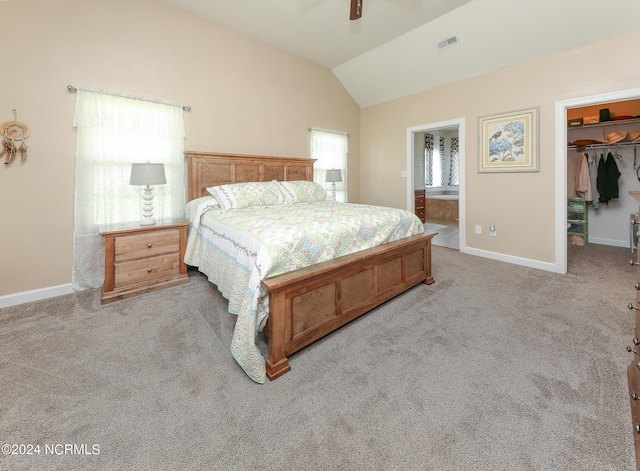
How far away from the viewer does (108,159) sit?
290cm

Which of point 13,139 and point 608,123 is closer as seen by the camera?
point 13,139

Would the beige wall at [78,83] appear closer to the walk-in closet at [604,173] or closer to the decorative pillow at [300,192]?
the decorative pillow at [300,192]

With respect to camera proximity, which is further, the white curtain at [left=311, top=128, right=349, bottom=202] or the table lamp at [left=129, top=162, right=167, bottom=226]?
the white curtain at [left=311, top=128, right=349, bottom=202]

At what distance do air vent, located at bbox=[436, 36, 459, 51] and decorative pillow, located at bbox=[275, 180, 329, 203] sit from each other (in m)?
2.38

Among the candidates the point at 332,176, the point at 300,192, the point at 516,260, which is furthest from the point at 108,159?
the point at 516,260

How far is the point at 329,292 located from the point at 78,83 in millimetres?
3063

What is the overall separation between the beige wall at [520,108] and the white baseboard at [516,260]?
0.17 ft

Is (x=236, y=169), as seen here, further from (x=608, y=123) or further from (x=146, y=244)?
(x=608, y=123)

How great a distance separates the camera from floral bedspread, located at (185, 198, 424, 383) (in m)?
1.62

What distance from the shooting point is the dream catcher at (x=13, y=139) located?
2.43m

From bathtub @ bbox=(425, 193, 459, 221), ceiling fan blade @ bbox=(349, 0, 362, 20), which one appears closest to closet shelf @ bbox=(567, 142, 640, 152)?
bathtub @ bbox=(425, 193, 459, 221)

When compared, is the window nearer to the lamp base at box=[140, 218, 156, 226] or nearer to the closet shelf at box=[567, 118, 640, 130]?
the closet shelf at box=[567, 118, 640, 130]

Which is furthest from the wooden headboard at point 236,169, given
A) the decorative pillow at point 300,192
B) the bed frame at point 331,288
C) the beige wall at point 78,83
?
the decorative pillow at point 300,192

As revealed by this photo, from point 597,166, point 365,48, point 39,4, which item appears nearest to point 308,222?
point 39,4
